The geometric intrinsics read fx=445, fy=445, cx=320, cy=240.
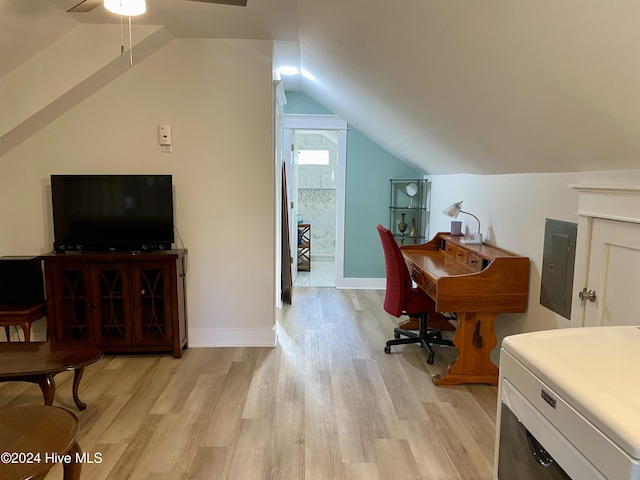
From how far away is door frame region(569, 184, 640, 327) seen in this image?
5.89ft

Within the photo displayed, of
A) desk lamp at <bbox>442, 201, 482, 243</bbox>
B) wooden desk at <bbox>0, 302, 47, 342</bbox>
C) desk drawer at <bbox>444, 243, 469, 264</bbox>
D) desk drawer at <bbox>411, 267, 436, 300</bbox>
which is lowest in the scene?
wooden desk at <bbox>0, 302, 47, 342</bbox>

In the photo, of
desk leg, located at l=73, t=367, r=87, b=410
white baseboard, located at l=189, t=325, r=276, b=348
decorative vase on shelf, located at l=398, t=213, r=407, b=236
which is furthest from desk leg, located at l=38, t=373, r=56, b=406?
decorative vase on shelf, located at l=398, t=213, r=407, b=236

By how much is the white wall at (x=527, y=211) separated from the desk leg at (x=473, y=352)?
219 millimetres

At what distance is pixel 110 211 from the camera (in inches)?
130

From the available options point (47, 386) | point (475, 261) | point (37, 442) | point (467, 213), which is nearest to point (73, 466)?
point (37, 442)

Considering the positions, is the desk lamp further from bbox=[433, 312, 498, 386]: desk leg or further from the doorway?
the doorway

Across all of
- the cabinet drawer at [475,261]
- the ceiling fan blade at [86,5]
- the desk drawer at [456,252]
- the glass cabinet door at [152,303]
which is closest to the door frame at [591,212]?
the cabinet drawer at [475,261]

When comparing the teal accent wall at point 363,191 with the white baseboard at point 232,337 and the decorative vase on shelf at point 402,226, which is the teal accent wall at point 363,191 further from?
the white baseboard at point 232,337

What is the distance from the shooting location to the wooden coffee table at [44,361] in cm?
217

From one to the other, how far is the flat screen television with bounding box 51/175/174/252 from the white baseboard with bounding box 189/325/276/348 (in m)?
0.78

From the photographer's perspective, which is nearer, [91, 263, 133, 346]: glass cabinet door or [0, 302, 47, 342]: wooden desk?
[0, 302, 47, 342]: wooden desk

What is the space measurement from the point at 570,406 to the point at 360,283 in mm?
4522

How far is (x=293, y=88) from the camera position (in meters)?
5.07

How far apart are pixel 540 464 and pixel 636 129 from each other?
118 cm
